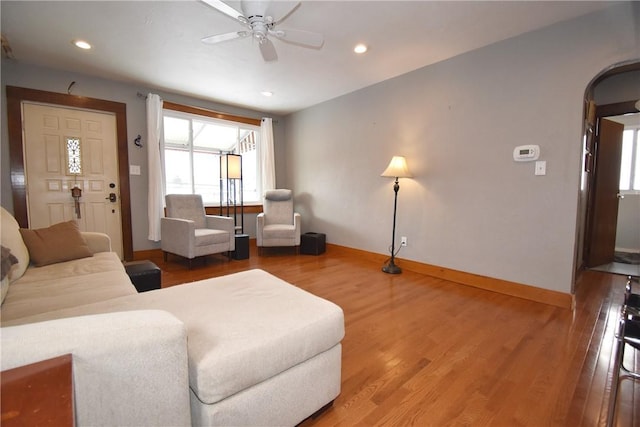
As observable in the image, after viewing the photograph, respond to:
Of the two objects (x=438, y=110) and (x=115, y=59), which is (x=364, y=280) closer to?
(x=438, y=110)

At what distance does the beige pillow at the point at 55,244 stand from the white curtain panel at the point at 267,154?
3.16 metres

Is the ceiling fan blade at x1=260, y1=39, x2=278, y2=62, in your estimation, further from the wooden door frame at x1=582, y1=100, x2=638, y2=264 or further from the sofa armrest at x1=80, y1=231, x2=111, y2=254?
the wooden door frame at x1=582, y1=100, x2=638, y2=264

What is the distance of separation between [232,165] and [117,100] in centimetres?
169

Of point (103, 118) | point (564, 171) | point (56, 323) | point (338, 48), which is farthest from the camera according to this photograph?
point (103, 118)

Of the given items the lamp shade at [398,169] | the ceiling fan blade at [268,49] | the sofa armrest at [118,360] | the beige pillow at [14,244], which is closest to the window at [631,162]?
the lamp shade at [398,169]

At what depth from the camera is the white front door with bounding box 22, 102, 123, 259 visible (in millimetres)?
3391

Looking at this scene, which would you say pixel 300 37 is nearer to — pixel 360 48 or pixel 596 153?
pixel 360 48

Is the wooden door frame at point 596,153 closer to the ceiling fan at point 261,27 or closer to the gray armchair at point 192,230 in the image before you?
the ceiling fan at point 261,27

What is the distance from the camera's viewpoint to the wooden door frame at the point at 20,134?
322 centimetres

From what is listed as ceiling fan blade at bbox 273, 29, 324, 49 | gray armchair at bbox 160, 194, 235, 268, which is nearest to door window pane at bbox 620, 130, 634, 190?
ceiling fan blade at bbox 273, 29, 324, 49

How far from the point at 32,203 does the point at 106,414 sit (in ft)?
13.3

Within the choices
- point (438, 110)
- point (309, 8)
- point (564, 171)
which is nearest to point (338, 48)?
point (309, 8)

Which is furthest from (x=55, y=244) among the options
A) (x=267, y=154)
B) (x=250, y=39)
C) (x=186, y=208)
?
(x=267, y=154)

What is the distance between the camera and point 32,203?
3395 millimetres
